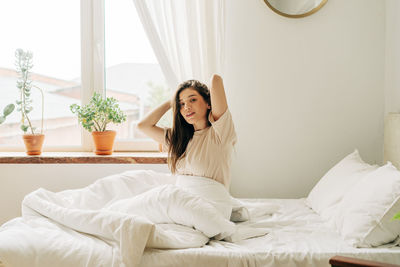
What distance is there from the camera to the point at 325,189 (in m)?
2.18

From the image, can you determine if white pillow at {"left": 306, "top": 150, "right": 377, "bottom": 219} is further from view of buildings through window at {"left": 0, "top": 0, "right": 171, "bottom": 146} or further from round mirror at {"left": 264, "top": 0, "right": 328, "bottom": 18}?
view of buildings through window at {"left": 0, "top": 0, "right": 171, "bottom": 146}

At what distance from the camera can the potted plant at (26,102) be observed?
269 centimetres

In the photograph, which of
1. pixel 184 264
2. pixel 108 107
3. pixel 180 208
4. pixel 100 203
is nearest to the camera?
pixel 184 264

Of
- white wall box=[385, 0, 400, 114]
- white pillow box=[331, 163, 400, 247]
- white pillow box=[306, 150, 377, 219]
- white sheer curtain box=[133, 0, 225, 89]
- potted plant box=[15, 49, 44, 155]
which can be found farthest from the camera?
potted plant box=[15, 49, 44, 155]

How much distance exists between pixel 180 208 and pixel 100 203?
1.82ft

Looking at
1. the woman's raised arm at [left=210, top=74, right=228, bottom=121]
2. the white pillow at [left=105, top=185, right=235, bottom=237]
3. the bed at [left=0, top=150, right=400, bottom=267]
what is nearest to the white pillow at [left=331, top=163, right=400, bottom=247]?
the bed at [left=0, top=150, right=400, bottom=267]

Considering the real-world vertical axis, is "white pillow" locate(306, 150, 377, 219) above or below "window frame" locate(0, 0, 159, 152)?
below

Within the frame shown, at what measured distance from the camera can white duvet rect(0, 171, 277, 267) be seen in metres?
1.46

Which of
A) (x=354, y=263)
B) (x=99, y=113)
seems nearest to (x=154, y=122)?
(x=99, y=113)

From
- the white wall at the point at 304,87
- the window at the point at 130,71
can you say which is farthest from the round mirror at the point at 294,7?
the window at the point at 130,71

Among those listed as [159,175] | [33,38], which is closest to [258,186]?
[159,175]

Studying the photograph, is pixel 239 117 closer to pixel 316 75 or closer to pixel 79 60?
pixel 316 75

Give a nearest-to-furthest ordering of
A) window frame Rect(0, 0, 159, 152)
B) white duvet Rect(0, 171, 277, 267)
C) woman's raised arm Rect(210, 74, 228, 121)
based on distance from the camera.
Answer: white duvet Rect(0, 171, 277, 267), woman's raised arm Rect(210, 74, 228, 121), window frame Rect(0, 0, 159, 152)

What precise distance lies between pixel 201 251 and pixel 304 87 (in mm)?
1549
